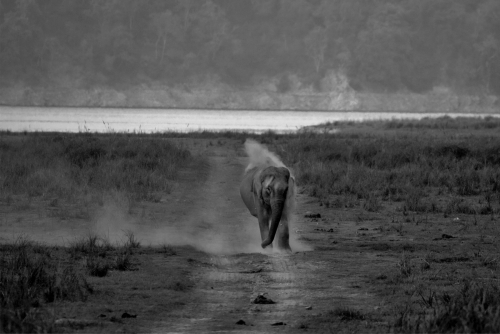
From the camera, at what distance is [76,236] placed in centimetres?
1248

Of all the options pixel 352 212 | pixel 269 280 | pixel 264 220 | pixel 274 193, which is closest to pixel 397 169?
pixel 352 212

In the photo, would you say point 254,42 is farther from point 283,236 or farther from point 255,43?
point 283,236

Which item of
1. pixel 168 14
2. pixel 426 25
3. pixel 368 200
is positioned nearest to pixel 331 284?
pixel 368 200

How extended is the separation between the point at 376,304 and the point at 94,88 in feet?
375

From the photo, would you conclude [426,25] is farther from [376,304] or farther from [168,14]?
[376,304]

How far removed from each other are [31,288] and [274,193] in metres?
3.39

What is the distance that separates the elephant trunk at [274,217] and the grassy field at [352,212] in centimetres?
105

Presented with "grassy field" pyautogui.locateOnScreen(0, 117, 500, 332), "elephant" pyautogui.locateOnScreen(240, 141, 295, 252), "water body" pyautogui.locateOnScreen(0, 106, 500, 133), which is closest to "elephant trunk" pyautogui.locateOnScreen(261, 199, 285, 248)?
"elephant" pyautogui.locateOnScreen(240, 141, 295, 252)

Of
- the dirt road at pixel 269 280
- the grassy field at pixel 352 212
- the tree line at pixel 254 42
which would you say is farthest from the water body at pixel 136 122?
the tree line at pixel 254 42

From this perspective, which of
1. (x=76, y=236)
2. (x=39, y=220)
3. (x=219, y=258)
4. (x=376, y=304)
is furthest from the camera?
(x=39, y=220)

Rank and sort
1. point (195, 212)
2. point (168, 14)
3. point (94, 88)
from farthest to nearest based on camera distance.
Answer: point (168, 14)
point (94, 88)
point (195, 212)

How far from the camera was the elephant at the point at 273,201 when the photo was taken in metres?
10.4

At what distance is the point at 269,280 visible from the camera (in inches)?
360

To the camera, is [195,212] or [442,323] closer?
[442,323]
